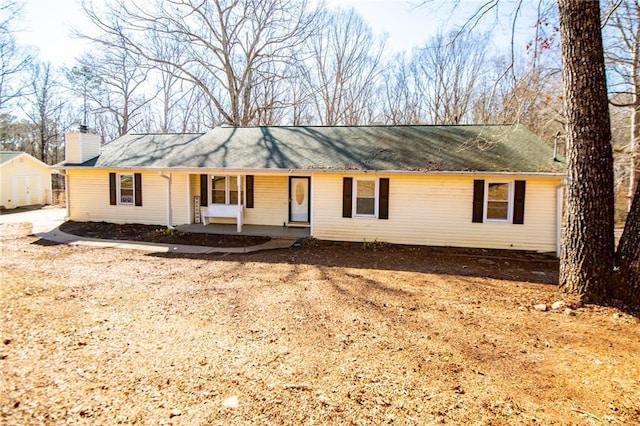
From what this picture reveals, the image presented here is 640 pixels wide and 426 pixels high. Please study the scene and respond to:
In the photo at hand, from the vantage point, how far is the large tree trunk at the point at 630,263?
5.59 m

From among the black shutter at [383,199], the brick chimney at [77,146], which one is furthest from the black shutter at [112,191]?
the black shutter at [383,199]

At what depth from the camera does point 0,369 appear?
3.40 m

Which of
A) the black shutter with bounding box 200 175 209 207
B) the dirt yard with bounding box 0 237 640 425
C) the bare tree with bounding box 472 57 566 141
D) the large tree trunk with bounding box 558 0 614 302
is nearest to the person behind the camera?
the dirt yard with bounding box 0 237 640 425

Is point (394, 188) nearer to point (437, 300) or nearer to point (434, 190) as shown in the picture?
point (434, 190)

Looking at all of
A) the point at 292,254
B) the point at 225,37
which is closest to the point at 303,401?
the point at 292,254

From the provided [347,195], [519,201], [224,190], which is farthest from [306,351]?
[224,190]

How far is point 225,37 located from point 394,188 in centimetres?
1824

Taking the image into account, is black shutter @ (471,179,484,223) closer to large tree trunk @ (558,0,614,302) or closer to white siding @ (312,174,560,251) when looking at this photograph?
white siding @ (312,174,560,251)

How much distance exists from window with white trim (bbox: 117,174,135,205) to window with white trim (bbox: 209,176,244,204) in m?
3.36

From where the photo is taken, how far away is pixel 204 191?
44.7ft

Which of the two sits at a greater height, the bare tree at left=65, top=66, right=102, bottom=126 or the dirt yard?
the bare tree at left=65, top=66, right=102, bottom=126

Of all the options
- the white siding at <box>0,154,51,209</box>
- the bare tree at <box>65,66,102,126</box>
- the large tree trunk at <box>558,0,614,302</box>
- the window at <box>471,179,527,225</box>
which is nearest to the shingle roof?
the window at <box>471,179,527,225</box>

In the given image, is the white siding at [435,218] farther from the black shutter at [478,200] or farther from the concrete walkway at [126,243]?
the concrete walkway at [126,243]

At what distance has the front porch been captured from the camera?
39.2ft
